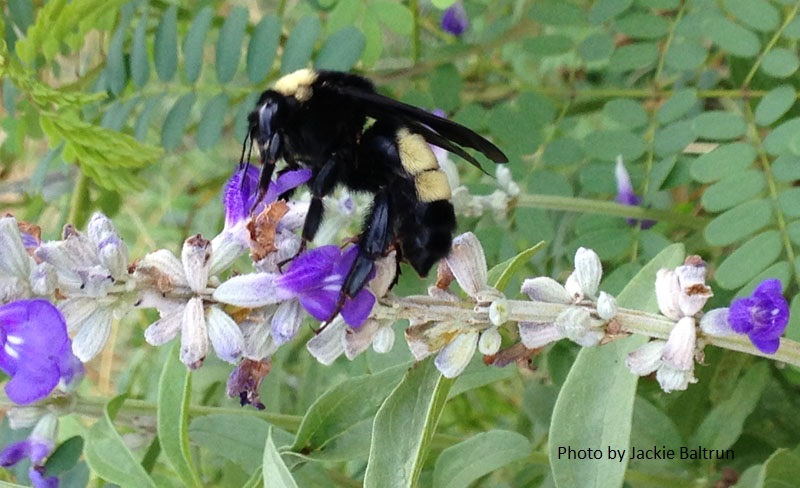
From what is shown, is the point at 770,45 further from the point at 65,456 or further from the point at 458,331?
the point at 65,456

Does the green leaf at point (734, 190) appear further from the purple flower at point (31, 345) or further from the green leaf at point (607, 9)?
the purple flower at point (31, 345)

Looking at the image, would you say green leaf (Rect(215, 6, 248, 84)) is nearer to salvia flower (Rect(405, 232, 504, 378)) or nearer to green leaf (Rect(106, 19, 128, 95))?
green leaf (Rect(106, 19, 128, 95))

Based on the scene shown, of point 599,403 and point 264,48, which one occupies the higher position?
point 264,48

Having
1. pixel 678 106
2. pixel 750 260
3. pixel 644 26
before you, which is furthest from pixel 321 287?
pixel 644 26

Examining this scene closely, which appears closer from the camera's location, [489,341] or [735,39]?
[489,341]

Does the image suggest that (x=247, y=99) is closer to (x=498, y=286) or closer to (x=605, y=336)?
(x=498, y=286)

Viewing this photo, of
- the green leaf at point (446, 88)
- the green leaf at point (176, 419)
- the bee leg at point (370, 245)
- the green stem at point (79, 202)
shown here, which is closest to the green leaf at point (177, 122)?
the green stem at point (79, 202)

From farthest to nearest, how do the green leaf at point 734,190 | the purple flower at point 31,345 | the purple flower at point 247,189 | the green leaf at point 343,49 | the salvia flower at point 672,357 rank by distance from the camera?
the green leaf at point 343,49 < the green leaf at point 734,190 < the purple flower at point 247,189 < the salvia flower at point 672,357 < the purple flower at point 31,345
